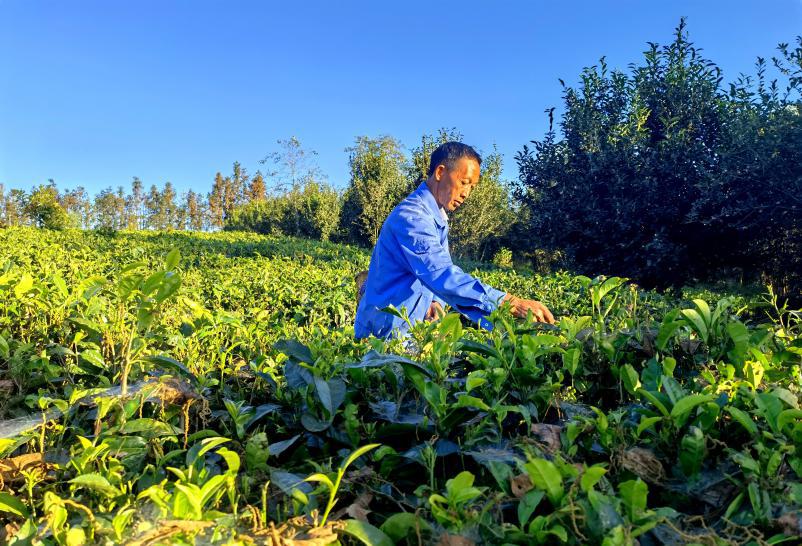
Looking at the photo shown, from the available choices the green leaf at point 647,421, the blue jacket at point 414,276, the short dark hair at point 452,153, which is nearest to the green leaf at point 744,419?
the green leaf at point 647,421

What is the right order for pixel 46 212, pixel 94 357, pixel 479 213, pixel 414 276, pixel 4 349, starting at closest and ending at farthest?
pixel 94 357 → pixel 4 349 → pixel 414 276 → pixel 479 213 → pixel 46 212

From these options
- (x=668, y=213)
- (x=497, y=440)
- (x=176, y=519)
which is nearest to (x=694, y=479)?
(x=497, y=440)

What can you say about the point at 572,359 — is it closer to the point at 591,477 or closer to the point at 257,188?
the point at 591,477

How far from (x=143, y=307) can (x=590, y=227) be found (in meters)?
12.2

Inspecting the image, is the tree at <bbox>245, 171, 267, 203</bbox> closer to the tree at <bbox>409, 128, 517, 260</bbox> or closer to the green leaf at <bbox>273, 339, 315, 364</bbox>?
the tree at <bbox>409, 128, 517, 260</bbox>

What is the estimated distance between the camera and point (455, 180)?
12.7 ft

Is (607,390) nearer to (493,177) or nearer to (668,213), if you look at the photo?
(668,213)

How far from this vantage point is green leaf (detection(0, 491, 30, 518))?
→ 1081mm

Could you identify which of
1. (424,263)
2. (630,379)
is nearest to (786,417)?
(630,379)

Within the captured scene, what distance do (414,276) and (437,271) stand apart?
54 cm

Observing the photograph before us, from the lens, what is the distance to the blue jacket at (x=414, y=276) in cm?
283

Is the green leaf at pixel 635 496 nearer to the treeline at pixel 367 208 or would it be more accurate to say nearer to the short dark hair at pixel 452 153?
the short dark hair at pixel 452 153

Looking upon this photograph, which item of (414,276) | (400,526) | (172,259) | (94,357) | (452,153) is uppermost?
(452,153)

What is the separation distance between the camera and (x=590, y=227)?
1252 cm
